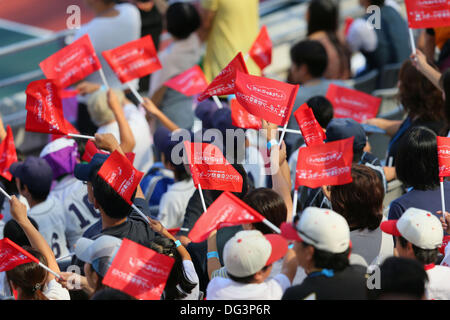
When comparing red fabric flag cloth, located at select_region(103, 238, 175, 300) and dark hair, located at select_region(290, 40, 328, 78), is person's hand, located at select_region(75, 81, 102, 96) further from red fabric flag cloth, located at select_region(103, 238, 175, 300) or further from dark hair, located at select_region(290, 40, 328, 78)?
red fabric flag cloth, located at select_region(103, 238, 175, 300)

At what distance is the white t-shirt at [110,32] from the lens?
6.42 meters

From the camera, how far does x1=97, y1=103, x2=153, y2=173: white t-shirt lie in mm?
6074

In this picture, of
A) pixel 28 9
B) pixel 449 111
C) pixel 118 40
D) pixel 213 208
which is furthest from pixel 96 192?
pixel 28 9

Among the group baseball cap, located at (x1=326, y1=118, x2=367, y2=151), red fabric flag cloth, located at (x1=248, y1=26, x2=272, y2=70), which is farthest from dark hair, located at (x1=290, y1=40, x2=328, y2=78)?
baseball cap, located at (x1=326, y1=118, x2=367, y2=151)

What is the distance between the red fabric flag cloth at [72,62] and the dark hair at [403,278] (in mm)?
3151

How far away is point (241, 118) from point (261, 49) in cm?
157

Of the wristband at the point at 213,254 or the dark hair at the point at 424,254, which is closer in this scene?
the dark hair at the point at 424,254

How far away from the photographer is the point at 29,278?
3688 millimetres

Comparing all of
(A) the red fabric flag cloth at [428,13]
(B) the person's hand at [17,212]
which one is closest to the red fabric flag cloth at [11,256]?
(B) the person's hand at [17,212]

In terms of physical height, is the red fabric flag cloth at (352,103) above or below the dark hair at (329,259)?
below

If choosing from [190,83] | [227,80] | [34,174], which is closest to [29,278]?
[34,174]

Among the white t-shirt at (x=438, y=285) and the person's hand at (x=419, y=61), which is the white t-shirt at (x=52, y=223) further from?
the person's hand at (x=419, y=61)

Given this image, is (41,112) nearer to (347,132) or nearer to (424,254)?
(347,132)
